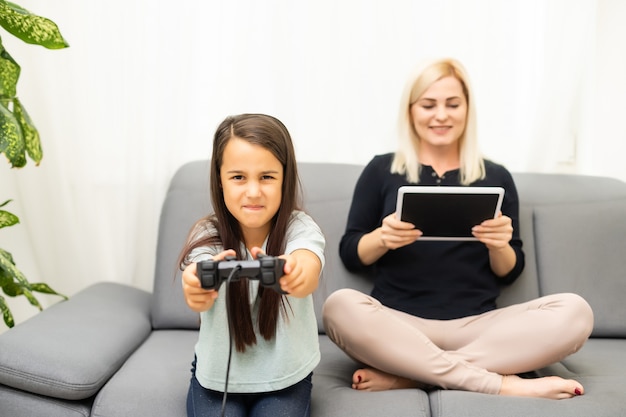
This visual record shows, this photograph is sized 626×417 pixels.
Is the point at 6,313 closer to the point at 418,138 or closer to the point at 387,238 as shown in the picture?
the point at 387,238

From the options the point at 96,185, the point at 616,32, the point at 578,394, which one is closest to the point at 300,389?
the point at 578,394

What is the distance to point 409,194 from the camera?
1476 mm

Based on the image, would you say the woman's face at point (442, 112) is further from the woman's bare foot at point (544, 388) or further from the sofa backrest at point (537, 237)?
the woman's bare foot at point (544, 388)

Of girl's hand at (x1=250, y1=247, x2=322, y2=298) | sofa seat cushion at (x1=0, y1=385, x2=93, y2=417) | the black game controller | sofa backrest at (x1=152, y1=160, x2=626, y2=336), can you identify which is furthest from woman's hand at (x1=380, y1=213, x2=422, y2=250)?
sofa seat cushion at (x1=0, y1=385, x2=93, y2=417)

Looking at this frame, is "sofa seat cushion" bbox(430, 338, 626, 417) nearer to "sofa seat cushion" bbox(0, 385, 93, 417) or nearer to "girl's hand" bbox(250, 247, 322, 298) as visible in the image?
"girl's hand" bbox(250, 247, 322, 298)

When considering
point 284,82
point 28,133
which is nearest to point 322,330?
point 284,82

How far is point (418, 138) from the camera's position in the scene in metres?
1.84

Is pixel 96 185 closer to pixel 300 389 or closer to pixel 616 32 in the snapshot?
pixel 300 389

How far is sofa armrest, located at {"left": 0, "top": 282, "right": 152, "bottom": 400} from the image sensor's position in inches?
54.7

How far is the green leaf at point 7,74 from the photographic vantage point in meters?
1.51

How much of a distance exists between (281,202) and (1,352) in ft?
2.27

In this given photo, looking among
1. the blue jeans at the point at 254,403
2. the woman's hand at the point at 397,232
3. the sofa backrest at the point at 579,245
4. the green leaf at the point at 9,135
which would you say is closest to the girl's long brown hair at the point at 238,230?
the blue jeans at the point at 254,403

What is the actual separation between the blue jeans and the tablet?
47 cm

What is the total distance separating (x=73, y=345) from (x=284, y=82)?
3.47ft
